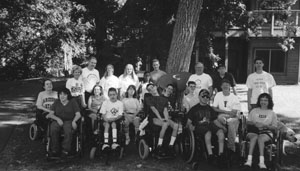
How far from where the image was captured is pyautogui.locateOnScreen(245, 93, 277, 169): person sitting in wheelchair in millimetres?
5406

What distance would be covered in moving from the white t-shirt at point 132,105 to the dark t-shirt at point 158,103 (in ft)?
1.90

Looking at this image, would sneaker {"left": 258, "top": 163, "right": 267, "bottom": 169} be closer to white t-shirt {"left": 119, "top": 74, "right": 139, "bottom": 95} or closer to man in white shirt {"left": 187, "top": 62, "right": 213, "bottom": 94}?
man in white shirt {"left": 187, "top": 62, "right": 213, "bottom": 94}

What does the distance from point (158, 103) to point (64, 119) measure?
1.68 metres

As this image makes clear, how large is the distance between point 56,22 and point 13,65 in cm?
437

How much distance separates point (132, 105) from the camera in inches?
269

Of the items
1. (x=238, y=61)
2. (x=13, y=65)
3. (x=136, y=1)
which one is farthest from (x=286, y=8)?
(x=13, y=65)

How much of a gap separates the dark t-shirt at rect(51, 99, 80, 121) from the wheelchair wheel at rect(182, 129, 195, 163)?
1932mm

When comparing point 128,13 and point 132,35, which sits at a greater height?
point 128,13

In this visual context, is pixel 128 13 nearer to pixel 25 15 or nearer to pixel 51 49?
pixel 25 15

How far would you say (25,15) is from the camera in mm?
19609

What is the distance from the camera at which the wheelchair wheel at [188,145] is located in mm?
5609

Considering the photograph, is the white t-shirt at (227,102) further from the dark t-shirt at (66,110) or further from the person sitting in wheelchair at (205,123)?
the dark t-shirt at (66,110)

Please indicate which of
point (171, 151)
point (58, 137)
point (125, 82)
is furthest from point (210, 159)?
point (125, 82)

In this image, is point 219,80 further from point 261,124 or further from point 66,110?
point 66,110
